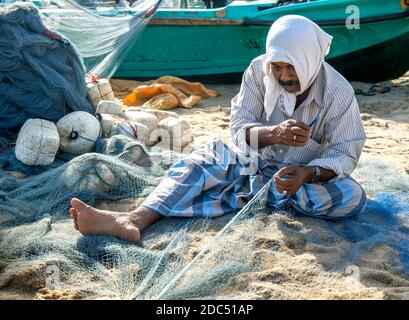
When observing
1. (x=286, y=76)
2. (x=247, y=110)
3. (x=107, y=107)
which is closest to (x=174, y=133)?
(x=107, y=107)

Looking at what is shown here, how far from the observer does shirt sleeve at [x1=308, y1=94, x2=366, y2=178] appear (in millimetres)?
3289

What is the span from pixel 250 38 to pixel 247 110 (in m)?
4.94

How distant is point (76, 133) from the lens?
15.1 feet

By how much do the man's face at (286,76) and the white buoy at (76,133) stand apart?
190cm

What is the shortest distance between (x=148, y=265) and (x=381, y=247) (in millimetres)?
1218

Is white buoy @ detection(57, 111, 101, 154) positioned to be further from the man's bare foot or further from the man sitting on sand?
A: the man's bare foot

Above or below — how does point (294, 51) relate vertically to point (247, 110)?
above

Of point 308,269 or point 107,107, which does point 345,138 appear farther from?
point 107,107

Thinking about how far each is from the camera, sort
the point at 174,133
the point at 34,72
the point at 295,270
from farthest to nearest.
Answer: the point at 174,133 < the point at 34,72 < the point at 295,270

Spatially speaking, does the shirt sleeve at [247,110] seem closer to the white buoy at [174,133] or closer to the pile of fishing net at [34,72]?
the white buoy at [174,133]

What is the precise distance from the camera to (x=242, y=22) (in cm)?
811
